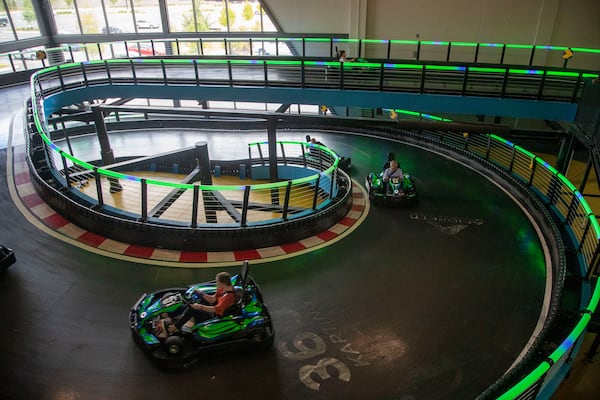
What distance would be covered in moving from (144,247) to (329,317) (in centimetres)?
387

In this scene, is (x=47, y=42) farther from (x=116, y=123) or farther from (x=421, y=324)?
(x=421, y=324)

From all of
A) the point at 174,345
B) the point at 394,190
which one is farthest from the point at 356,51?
the point at 174,345

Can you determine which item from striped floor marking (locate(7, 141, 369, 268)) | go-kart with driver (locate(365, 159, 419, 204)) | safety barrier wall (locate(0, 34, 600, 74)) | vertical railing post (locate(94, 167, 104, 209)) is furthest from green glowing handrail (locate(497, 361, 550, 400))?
safety barrier wall (locate(0, 34, 600, 74))

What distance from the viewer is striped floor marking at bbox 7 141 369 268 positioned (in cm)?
793


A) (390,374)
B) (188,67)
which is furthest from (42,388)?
(188,67)

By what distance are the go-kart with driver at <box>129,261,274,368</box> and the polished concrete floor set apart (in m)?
0.23

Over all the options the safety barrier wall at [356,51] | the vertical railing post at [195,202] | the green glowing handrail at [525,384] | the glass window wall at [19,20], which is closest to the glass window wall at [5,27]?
the glass window wall at [19,20]

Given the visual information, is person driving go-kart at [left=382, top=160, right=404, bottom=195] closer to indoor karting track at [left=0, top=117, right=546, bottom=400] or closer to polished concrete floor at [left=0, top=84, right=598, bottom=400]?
indoor karting track at [left=0, top=117, right=546, bottom=400]

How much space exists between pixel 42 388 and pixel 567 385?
7.95 m

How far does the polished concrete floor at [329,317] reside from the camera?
550 cm

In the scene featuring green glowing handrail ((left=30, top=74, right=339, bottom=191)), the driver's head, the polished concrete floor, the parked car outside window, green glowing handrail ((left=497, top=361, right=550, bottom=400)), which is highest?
the parked car outside window

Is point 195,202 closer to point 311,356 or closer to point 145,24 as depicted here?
point 311,356

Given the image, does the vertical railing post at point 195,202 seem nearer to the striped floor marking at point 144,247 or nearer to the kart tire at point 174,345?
the striped floor marking at point 144,247

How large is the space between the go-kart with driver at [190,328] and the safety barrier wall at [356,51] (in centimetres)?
1185
